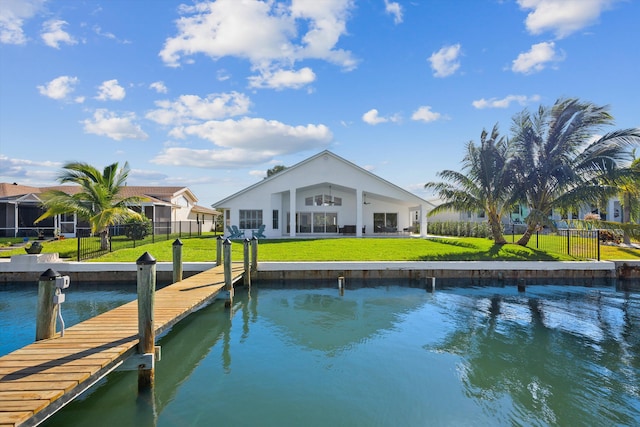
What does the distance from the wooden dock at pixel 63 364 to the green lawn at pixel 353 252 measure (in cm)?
899

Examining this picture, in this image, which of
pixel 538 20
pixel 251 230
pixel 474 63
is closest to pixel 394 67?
pixel 474 63

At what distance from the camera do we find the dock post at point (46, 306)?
5.10 m

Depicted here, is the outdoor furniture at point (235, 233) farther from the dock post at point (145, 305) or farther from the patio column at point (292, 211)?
the dock post at point (145, 305)

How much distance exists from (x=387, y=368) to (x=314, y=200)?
20247mm

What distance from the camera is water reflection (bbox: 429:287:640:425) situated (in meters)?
5.25

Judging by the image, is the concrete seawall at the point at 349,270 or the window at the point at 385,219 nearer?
the concrete seawall at the point at 349,270

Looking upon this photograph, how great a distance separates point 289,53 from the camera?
14547 mm

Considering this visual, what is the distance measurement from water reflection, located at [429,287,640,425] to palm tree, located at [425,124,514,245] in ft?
27.1

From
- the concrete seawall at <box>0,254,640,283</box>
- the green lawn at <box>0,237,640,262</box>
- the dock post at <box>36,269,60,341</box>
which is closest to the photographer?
the dock post at <box>36,269,60,341</box>

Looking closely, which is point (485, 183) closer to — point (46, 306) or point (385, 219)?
point (385, 219)

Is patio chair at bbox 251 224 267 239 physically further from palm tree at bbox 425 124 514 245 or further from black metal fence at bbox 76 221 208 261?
palm tree at bbox 425 124 514 245

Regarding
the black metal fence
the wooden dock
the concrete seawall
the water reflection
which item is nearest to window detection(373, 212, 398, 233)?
the concrete seawall

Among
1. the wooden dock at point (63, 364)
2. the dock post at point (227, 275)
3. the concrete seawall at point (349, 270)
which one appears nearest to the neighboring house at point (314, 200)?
the concrete seawall at point (349, 270)

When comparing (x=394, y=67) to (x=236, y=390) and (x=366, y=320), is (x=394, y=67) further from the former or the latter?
(x=236, y=390)
